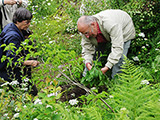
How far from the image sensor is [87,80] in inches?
112

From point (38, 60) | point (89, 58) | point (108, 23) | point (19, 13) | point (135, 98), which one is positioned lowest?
point (89, 58)

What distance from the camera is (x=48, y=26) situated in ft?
20.3

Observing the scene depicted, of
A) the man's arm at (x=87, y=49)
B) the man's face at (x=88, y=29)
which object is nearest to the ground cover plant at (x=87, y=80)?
the man's arm at (x=87, y=49)

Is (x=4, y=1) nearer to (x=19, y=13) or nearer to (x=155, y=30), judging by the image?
(x=19, y=13)

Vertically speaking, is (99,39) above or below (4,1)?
below

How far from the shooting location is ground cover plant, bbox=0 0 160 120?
1646 millimetres

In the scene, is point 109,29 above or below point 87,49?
above

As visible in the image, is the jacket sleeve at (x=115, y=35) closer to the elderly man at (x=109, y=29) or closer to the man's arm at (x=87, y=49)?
the elderly man at (x=109, y=29)

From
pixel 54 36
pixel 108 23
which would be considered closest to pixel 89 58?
pixel 108 23

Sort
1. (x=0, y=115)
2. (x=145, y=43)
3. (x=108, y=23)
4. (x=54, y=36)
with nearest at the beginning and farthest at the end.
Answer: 1. (x=0, y=115)
2. (x=108, y=23)
3. (x=145, y=43)
4. (x=54, y=36)

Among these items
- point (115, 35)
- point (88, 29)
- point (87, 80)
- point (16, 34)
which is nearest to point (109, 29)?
point (115, 35)

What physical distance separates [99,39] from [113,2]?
1.44 m

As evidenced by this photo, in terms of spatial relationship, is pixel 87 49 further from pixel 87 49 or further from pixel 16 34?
pixel 16 34

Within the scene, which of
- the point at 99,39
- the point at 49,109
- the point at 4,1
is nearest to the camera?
the point at 49,109
